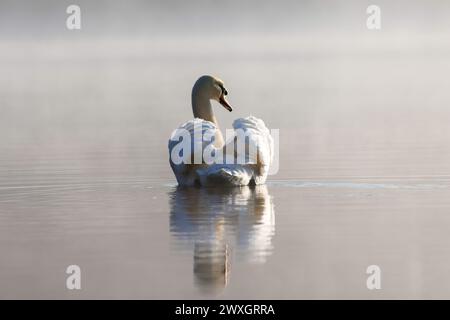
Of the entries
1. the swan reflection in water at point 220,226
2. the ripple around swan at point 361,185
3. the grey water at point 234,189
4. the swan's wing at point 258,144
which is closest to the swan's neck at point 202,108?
the grey water at point 234,189

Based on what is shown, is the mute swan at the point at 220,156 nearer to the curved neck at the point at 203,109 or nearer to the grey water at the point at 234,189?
the grey water at the point at 234,189

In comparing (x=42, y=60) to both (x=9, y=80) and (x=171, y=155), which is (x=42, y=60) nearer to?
(x=9, y=80)

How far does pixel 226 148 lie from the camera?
13.2 meters

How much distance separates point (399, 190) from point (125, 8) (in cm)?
2592

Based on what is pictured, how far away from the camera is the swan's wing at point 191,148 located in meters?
13.2

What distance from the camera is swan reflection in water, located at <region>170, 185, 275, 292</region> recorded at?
911cm

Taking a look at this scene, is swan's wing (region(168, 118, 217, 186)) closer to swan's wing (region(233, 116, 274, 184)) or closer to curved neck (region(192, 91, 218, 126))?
swan's wing (region(233, 116, 274, 184))

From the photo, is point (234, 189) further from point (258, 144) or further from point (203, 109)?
point (203, 109)

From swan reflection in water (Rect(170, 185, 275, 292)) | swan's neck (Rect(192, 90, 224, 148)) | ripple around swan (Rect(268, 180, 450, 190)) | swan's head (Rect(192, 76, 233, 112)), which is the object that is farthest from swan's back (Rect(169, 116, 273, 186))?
swan's head (Rect(192, 76, 233, 112))

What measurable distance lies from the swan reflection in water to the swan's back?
100 mm

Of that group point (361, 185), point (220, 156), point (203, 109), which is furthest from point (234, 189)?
point (203, 109)

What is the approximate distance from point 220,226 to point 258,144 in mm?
2849

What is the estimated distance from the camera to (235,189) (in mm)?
13172

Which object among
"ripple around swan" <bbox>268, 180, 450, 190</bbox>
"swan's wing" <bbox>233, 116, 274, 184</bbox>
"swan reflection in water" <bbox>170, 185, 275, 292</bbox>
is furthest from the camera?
"swan's wing" <bbox>233, 116, 274, 184</bbox>
